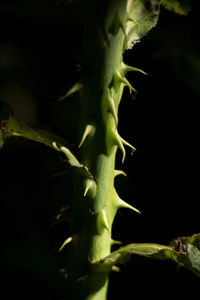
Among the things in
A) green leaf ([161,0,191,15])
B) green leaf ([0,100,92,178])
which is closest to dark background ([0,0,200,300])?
green leaf ([161,0,191,15])

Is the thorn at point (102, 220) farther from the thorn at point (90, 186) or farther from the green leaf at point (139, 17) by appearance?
the green leaf at point (139, 17)

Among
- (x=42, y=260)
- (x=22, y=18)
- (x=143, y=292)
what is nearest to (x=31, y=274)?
(x=42, y=260)

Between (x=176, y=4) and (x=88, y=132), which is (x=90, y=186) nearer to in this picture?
(x=88, y=132)

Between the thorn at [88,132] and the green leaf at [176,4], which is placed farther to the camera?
the green leaf at [176,4]

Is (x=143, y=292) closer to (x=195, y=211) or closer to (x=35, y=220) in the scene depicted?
(x=195, y=211)

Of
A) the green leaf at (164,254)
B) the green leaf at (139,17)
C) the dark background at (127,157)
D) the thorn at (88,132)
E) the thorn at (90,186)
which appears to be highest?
the green leaf at (139,17)

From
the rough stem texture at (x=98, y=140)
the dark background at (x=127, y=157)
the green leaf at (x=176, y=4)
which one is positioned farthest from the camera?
the dark background at (x=127, y=157)

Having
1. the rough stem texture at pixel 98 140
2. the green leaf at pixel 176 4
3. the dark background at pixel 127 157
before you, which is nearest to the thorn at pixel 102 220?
the rough stem texture at pixel 98 140
